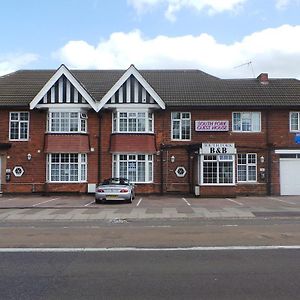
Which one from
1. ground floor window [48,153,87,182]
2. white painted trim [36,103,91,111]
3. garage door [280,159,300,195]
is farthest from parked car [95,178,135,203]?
garage door [280,159,300,195]

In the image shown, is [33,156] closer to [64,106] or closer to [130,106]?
[64,106]

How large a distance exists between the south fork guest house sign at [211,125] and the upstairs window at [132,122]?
10.8 feet

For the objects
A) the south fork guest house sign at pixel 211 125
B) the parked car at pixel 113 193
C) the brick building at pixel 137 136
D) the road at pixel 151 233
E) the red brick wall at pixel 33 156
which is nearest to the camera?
the road at pixel 151 233

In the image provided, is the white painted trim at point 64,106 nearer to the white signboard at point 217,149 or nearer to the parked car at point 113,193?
the parked car at point 113,193

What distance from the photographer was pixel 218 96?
103ft

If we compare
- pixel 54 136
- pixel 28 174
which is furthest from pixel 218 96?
pixel 28 174

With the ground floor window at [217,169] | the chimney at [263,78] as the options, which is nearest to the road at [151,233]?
the ground floor window at [217,169]

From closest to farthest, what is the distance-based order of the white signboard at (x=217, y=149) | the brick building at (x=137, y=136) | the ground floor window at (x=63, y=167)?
1. the white signboard at (x=217, y=149)
2. the brick building at (x=137, y=136)
3. the ground floor window at (x=63, y=167)

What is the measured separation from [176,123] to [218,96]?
10.9 feet

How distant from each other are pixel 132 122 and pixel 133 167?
2.85m

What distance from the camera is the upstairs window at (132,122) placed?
30.2 meters
